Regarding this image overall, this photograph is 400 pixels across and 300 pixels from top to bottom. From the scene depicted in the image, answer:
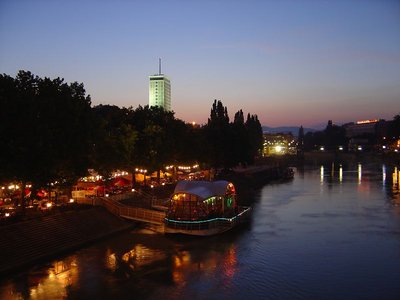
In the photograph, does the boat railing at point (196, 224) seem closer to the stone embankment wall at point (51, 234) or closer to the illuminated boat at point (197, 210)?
the illuminated boat at point (197, 210)

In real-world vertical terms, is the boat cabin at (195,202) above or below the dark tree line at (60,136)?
Answer: below

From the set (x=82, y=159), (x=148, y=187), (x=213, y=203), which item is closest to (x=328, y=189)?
(x=148, y=187)

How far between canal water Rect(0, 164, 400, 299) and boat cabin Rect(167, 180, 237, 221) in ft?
8.03

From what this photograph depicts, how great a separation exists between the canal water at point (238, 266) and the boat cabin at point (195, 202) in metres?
2.45

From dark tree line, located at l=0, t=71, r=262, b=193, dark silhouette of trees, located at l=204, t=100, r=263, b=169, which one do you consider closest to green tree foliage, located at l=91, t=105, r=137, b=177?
dark tree line, located at l=0, t=71, r=262, b=193

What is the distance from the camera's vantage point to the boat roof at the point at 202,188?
48.1m

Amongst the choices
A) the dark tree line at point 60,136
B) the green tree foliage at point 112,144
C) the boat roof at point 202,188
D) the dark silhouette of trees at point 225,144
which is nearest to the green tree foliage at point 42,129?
the dark tree line at point 60,136

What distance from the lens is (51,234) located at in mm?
40562

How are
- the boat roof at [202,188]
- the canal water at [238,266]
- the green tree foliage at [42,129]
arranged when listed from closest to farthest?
the canal water at [238,266] < the green tree foliage at [42,129] < the boat roof at [202,188]

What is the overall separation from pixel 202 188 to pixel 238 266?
1349 centimetres

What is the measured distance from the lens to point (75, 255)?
38906 mm

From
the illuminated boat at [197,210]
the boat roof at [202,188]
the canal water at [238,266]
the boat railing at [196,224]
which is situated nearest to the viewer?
the canal water at [238,266]

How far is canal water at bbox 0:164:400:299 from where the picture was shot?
102 feet

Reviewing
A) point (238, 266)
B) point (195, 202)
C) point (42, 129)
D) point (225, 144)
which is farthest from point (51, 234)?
point (225, 144)
